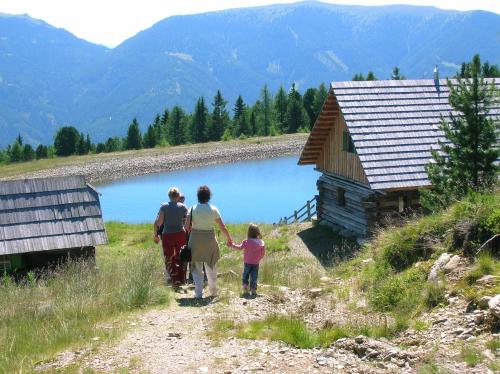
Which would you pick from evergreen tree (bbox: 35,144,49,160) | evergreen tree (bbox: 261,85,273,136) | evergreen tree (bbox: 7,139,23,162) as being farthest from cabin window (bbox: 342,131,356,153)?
evergreen tree (bbox: 261,85,273,136)

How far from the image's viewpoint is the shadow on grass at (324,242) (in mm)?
18725

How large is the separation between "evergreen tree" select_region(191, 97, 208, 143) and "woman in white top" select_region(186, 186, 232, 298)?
80.5 metres

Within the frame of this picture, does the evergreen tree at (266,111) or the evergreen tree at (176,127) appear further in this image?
the evergreen tree at (266,111)

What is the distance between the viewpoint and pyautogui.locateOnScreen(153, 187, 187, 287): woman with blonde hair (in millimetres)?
10297

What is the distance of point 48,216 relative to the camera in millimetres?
17531

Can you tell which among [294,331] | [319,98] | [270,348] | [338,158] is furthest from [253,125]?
[270,348]

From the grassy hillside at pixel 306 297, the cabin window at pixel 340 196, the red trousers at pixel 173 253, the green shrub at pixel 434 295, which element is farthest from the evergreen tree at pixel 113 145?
the green shrub at pixel 434 295

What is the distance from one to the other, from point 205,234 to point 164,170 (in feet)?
163

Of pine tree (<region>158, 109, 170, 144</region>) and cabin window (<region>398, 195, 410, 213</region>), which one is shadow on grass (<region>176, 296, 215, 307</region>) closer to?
cabin window (<region>398, 195, 410, 213</region>)

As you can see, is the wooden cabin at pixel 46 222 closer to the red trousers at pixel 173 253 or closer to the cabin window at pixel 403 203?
the red trousers at pixel 173 253

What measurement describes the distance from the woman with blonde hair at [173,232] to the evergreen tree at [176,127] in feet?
268

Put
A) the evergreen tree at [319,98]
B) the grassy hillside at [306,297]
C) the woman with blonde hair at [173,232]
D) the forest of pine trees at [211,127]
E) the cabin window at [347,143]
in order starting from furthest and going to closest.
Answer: the evergreen tree at [319,98]
the forest of pine trees at [211,127]
the cabin window at [347,143]
the woman with blonde hair at [173,232]
the grassy hillside at [306,297]

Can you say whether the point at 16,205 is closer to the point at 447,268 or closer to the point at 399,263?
the point at 399,263

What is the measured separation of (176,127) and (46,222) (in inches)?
3018
